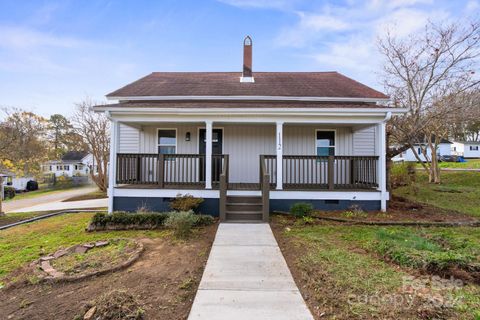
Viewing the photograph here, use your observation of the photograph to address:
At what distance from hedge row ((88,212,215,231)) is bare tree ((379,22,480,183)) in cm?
964

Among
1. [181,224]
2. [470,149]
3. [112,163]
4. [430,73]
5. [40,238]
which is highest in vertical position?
[430,73]

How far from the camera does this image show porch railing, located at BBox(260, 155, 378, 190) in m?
8.27

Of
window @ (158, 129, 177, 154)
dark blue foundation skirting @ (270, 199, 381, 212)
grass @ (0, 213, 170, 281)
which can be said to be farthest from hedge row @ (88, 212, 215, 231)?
window @ (158, 129, 177, 154)

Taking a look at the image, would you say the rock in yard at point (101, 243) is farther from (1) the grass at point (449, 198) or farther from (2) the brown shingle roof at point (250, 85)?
(1) the grass at point (449, 198)

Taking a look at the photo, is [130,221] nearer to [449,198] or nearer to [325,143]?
[325,143]

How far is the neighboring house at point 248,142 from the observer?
7957 mm

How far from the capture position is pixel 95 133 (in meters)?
21.6

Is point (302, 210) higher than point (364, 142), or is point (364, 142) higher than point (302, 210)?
point (364, 142)

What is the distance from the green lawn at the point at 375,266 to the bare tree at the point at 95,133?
19597 millimetres

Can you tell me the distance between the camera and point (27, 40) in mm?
14039

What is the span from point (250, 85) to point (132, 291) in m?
9.28

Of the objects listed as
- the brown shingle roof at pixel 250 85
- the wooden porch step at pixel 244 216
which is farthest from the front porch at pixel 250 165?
the brown shingle roof at pixel 250 85

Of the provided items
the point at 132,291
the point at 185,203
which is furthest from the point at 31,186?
the point at 132,291

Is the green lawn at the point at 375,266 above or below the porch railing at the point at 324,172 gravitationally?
below
